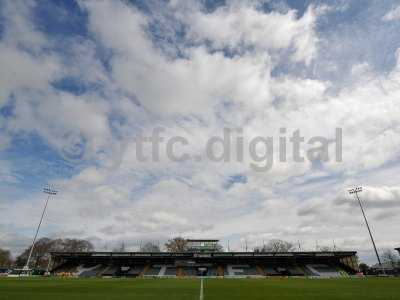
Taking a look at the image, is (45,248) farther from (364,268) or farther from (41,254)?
(364,268)

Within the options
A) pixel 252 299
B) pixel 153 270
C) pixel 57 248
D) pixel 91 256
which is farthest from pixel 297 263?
pixel 57 248

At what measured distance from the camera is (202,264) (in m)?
70.6

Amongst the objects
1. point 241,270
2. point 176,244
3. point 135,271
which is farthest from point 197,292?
point 176,244

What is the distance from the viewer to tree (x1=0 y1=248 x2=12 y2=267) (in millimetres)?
115625

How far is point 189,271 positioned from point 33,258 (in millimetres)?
81709

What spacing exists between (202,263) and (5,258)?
321 feet

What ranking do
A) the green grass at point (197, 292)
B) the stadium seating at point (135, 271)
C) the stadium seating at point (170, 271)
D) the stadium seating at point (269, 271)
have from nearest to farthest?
the green grass at point (197, 292) < the stadium seating at point (170, 271) < the stadium seating at point (269, 271) < the stadium seating at point (135, 271)

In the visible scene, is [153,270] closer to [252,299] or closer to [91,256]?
[91,256]

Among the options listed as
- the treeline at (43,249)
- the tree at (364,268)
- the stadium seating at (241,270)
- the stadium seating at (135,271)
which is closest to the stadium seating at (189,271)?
the stadium seating at (241,270)

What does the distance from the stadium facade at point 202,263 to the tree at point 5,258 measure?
6799 centimetres

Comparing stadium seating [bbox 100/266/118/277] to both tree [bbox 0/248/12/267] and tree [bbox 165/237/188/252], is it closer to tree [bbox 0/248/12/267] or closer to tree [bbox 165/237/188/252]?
tree [bbox 165/237/188/252]

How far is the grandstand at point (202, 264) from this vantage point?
63656 mm

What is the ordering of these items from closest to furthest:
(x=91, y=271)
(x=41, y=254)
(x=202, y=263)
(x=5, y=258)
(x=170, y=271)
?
(x=170, y=271)
(x=91, y=271)
(x=202, y=263)
(x=41, y=254)
(x=5, y=258)

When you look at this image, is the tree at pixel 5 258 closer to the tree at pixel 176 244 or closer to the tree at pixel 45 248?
the tree at pixel 45 248
